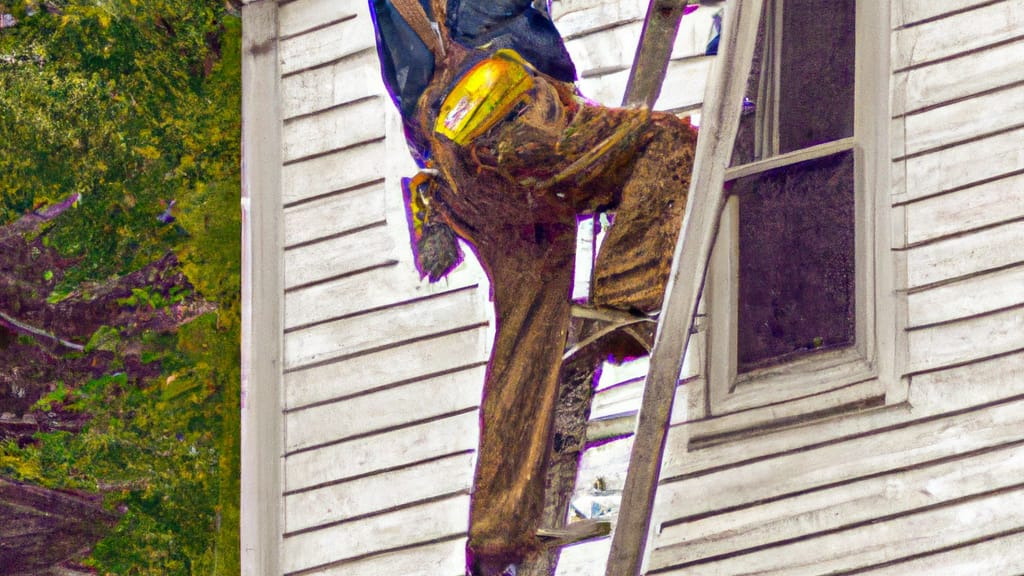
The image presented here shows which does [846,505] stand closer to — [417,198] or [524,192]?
[524,192]

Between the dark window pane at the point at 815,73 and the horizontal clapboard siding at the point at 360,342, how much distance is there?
1.09m

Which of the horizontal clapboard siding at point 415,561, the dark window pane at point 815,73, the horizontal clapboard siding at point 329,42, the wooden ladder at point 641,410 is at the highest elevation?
the dark window pane at point 815,73

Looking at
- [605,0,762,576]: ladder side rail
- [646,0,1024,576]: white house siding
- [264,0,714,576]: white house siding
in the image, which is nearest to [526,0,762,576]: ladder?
[605,0,762,576]: ladder side rail

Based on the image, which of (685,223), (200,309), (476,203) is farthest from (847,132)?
(200,309)

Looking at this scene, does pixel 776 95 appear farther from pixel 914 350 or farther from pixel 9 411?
pixel 9 411

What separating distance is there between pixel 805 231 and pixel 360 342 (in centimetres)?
149

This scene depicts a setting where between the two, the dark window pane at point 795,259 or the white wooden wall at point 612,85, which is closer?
the dark window pane at point 795,259

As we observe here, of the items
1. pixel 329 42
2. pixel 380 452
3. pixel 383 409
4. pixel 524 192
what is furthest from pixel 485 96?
pixel 380 452

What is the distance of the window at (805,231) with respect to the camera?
241cm

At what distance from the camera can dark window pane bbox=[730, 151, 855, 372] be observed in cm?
241

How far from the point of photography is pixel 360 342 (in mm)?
3219

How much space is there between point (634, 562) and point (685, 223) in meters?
0.87

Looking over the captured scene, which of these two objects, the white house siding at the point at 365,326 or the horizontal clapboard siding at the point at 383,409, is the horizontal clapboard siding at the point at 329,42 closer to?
the white house siding at the point at 365,326

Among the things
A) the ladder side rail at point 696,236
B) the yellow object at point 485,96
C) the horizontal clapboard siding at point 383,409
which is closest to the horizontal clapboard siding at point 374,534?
the horizontal clapboard siding at point 383,409
